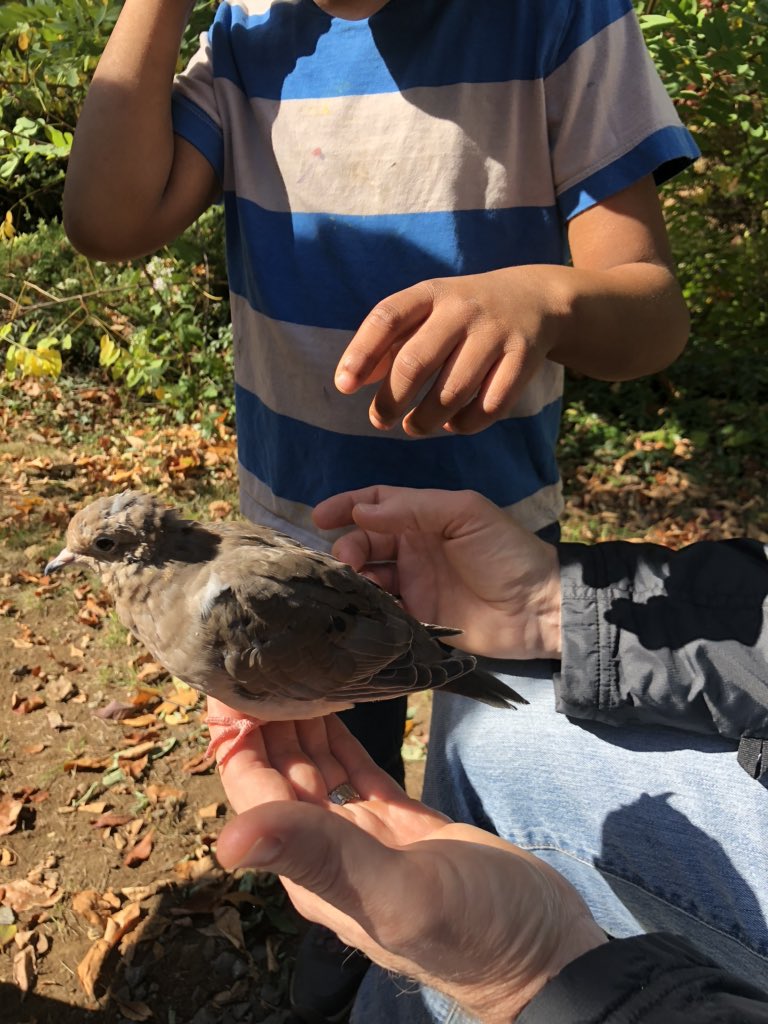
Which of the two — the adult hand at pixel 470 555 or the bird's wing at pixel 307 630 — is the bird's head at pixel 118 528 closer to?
the bird's wing at pixel 307 630

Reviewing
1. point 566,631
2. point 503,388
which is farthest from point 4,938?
point 503,388

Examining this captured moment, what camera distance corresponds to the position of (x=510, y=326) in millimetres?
1450

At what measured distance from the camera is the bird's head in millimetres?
1835

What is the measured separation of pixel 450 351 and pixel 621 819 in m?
1.05

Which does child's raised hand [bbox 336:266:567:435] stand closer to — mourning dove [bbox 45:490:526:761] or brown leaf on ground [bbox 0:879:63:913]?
mourning dove [bbox 45:490:526:761]

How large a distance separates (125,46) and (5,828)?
2659 millimetres

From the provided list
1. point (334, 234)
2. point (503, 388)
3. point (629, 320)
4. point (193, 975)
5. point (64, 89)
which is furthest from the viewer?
point (64, 89)

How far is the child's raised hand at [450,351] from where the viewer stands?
137 cm

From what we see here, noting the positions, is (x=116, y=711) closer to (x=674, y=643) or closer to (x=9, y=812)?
(x=9, y=812)

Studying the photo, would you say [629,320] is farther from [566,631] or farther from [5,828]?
[5,828]

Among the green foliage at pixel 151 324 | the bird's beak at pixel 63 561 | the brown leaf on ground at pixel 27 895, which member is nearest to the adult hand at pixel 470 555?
the bird's beak at pixel 63 561

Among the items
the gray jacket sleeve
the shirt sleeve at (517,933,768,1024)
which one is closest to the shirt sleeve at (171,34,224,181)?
the gray jacket sleeve

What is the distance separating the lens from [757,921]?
4.98ft

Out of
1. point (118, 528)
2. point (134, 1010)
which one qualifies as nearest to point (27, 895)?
point (134, 1010)
